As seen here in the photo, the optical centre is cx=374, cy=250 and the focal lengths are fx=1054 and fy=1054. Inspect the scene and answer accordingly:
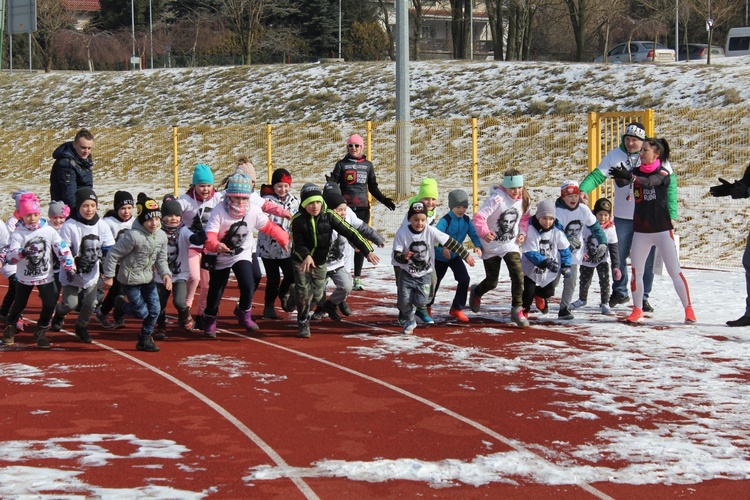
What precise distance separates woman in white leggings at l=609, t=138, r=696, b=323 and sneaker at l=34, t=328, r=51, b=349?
5.97 metres

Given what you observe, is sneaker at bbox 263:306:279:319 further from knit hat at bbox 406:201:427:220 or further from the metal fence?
the metal fence

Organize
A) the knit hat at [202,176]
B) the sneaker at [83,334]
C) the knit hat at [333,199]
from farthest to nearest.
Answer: the knit hat at [202,176]
the knit hat at [333,199]
the sneaker at [83,334]

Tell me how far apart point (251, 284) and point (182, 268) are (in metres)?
0.76

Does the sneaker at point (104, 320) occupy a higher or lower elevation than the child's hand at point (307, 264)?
lower

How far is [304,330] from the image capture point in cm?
1088

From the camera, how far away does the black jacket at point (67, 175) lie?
40.4 ft

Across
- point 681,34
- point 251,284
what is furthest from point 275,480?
point 681,34

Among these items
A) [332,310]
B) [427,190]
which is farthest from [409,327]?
[427,190]

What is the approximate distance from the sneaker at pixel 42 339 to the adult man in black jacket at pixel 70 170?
7.81 ft

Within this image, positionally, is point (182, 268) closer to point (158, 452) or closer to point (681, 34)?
point (158, 452)

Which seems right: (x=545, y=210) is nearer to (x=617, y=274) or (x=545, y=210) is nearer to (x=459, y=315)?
(x=617, y=274)

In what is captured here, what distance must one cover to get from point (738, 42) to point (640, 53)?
515cm

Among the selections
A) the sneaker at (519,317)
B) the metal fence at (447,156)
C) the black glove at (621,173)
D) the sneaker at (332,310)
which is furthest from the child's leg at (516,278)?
the metal fence at (447,156)

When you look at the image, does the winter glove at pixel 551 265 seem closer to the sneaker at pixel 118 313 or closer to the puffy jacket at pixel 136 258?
the puffy jacket at pixel 136 258
